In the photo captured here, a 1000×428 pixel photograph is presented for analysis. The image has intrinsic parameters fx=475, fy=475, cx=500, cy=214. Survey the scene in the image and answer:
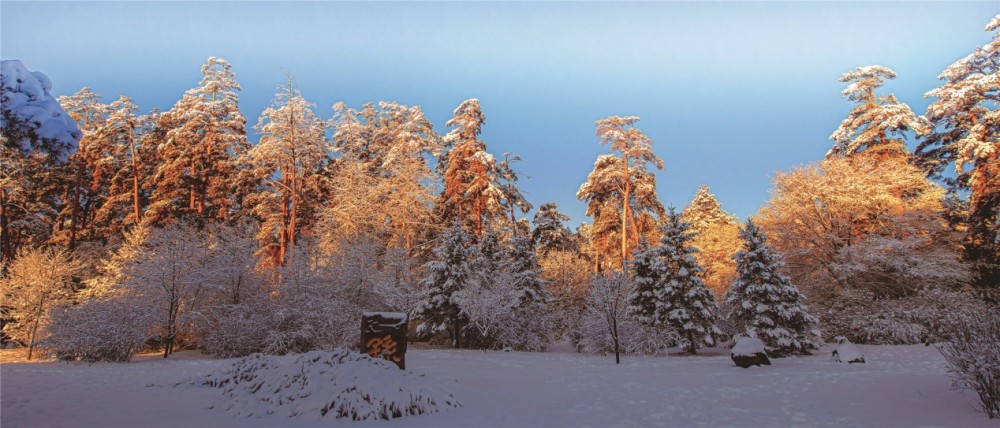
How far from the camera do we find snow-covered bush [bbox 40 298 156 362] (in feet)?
50.6

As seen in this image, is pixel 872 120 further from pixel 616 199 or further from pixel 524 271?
pixel 524 271

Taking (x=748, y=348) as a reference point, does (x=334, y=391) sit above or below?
above

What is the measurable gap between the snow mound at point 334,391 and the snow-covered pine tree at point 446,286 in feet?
49.2

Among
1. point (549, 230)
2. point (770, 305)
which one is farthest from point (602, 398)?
point (549, 230)

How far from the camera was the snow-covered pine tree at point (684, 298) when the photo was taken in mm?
21484

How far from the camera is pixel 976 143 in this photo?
20.0m

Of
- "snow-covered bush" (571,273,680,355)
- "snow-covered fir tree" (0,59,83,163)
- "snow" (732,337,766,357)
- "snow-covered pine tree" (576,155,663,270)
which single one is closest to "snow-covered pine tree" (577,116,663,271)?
"snow-covered pine tree" (576,155,663,270)

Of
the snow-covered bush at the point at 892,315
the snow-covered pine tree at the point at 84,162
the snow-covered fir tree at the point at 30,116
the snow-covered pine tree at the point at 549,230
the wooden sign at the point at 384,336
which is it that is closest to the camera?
the snow-covered fir tree at the point at 30,116

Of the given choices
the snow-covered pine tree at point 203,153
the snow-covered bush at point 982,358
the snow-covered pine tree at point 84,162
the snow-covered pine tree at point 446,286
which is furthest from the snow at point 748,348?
the snow-covered pine tree at point 84,162

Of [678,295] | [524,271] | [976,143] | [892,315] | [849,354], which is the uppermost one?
[976,143]

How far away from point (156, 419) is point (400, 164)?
25.3 meters

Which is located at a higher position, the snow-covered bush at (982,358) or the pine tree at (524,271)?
the pine tree at (524,271)

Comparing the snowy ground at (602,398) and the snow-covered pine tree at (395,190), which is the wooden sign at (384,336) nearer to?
the snowy ground at (602,398)

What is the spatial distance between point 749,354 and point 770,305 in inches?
214
